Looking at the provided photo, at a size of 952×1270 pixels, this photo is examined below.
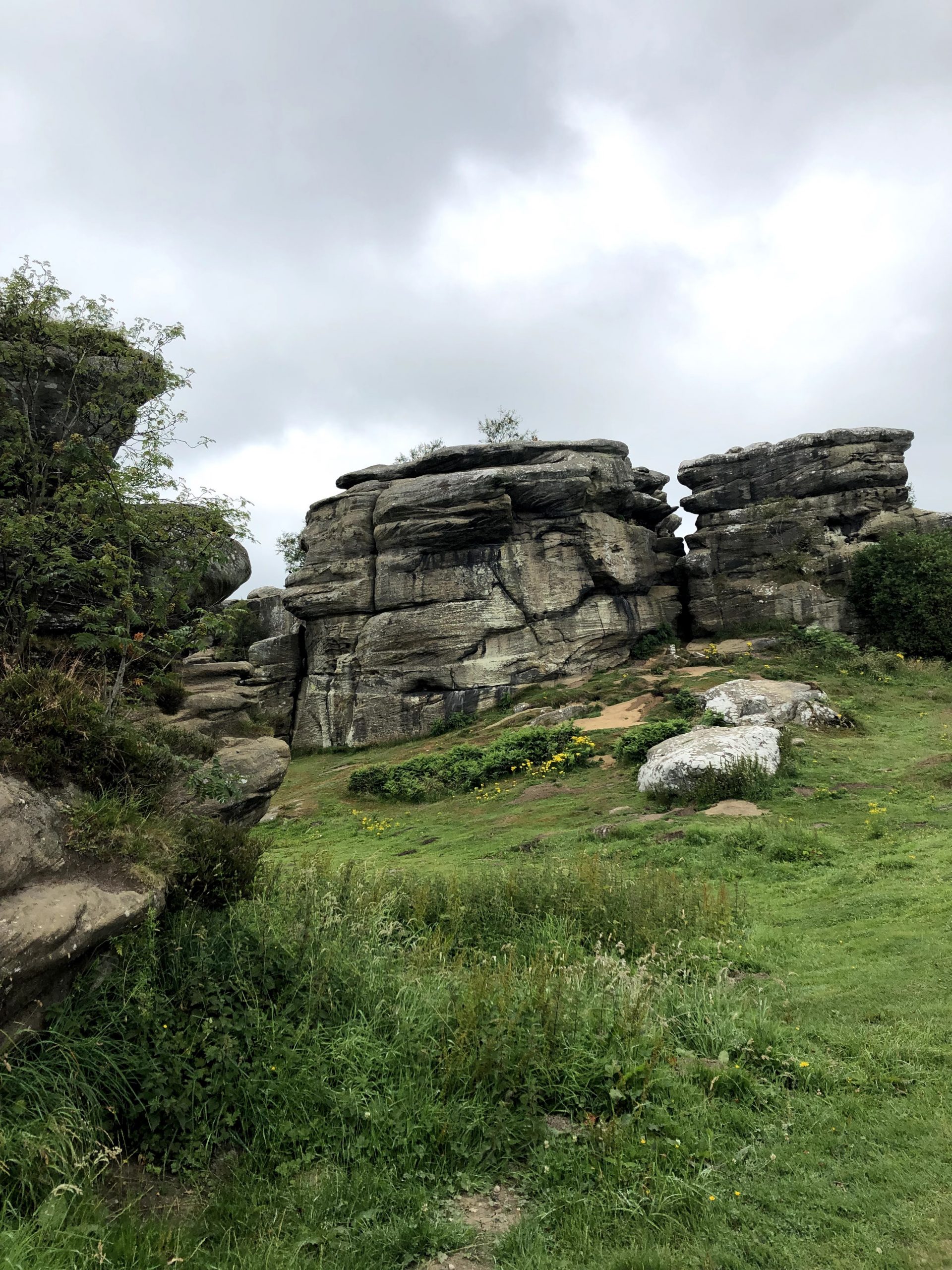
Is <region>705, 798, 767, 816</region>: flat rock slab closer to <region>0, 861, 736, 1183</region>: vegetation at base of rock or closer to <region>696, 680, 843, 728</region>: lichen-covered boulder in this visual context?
<region>696, 680, 843, 728</region>: lichen-covered boulder

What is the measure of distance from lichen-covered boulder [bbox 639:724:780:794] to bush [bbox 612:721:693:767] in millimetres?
Result: 1881

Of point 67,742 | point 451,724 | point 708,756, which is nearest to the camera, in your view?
point 67,742

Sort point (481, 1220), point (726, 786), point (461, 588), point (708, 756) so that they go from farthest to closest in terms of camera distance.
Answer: point (461, 588), point (708, 756), point (726, 786), point (481, 1220)

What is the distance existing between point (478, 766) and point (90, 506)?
16162 millimetres

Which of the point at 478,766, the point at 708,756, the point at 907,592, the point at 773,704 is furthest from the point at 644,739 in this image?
the point at 907,592

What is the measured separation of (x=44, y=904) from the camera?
4.68 m

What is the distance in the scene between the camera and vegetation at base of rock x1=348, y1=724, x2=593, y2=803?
22.0 m

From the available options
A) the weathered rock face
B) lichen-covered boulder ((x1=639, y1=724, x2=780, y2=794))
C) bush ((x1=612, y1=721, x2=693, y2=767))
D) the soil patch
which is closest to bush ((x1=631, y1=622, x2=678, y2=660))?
bush ((x1=612, y1=721, x2=693, y2=767))

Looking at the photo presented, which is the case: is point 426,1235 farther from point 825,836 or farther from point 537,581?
point 537,581

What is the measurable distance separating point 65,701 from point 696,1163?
5.84 metres

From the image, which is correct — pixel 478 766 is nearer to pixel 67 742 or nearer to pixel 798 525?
pixel 67 742

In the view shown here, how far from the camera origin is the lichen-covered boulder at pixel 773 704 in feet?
68.4

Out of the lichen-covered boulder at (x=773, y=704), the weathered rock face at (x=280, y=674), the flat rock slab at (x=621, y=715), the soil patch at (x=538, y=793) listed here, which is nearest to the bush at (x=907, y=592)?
the lichen-covered boulder at (x=773, y=704)

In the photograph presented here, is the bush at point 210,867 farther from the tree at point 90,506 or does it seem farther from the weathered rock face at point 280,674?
the weathered rock face at point 280,674
